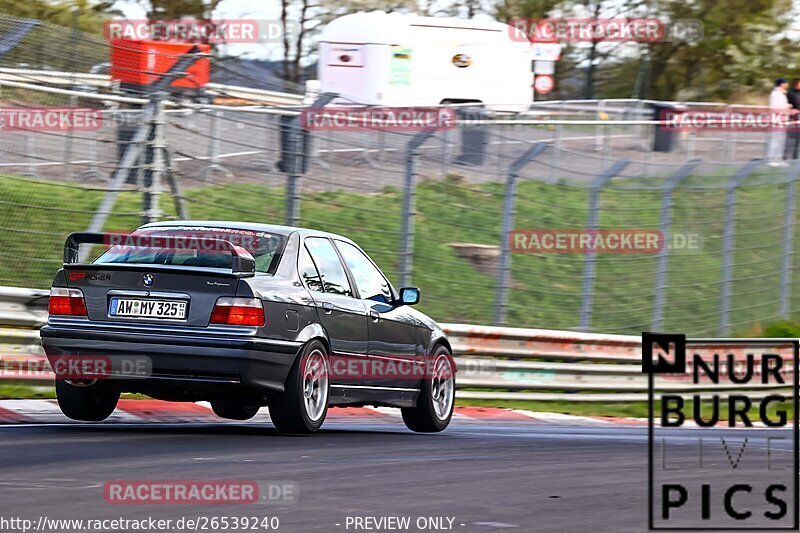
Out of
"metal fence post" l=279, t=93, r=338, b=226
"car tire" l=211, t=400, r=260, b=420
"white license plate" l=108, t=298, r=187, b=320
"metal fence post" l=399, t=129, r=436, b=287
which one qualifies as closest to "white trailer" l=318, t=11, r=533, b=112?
"metal fence post" l=399, t=129, r=436, b=287

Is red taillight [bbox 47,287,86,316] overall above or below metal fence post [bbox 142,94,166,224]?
below

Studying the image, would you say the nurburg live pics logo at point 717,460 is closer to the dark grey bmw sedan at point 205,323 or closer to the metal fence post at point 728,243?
the dark grey bmw sedan at point 205,323

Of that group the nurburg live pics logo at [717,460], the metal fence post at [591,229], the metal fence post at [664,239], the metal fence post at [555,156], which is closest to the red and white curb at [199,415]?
the nurburg live pics logo at [717,460]

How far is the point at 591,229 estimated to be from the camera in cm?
1631

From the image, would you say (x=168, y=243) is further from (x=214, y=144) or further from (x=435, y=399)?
(x=214, y=144)

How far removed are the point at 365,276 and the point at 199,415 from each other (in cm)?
174

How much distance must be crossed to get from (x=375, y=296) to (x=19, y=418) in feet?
8.53

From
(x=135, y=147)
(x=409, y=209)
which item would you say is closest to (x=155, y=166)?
(x=135, y=147)

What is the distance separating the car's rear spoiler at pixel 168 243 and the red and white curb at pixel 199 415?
1293 millimetres

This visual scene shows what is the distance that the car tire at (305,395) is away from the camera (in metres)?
9.51

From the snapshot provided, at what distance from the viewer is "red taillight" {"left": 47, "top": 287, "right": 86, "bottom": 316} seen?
31.1ft

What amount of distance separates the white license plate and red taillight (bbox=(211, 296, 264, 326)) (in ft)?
0.74

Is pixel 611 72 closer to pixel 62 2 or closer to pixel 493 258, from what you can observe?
pixel 62 2

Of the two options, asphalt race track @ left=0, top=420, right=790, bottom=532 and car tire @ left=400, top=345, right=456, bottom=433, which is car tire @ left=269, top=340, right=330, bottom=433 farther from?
car tire @ left=400, top=345, right=456, bottom=433
